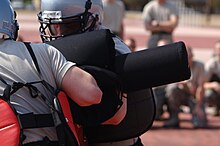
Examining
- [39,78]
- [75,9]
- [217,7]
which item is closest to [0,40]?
[39,78]

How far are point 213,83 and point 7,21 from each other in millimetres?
6715

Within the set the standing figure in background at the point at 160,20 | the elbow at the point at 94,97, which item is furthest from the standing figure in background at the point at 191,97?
the elbow at the point at 94,97

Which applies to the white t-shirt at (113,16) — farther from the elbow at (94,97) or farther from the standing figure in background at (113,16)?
the elbow at (94,97)

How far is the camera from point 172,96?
8.20 meters

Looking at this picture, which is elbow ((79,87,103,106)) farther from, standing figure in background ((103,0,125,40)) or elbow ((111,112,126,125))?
standing figure in background ((103,0,125,40))

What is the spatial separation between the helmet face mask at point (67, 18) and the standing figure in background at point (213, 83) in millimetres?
6181

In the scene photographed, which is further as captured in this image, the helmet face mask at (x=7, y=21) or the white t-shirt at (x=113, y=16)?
the white t-shirt at (x=113, y=16)

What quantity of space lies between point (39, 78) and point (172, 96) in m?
5.74

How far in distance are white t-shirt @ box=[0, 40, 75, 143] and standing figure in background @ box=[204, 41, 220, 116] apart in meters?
6.52

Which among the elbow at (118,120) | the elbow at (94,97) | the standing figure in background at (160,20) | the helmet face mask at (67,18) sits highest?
the helmet face mask at (67,18)

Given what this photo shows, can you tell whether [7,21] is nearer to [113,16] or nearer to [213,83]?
[213,83]

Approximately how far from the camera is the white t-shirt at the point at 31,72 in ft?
8.38

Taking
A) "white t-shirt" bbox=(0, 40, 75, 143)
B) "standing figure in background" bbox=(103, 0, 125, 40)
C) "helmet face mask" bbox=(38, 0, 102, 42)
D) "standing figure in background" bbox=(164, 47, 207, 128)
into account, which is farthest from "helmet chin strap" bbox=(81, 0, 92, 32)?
"standing figure in background" bbox=(103, 0, 125, 40)

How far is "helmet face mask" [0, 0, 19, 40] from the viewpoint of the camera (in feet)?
8.56
